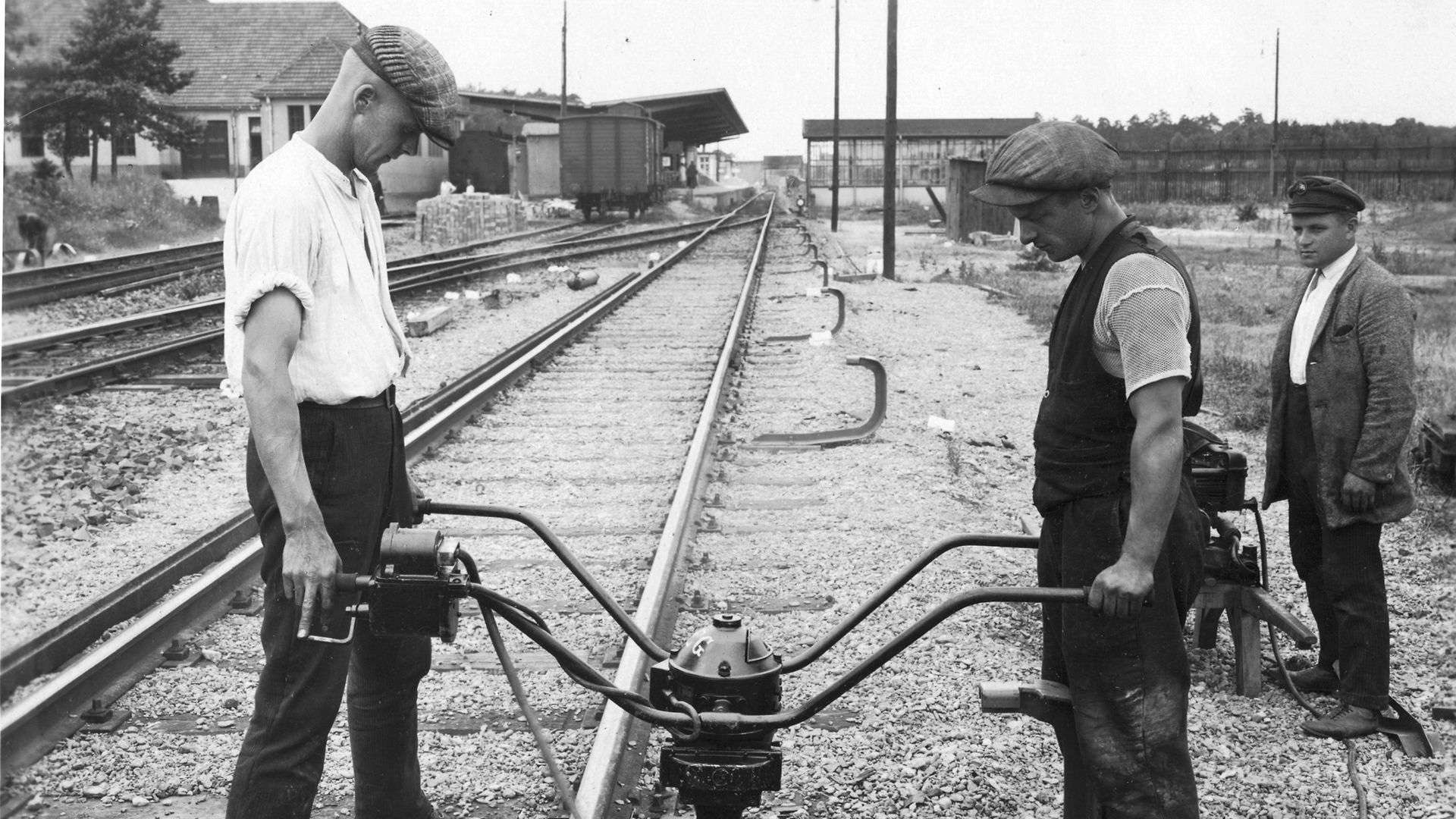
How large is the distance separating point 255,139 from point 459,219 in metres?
18.2

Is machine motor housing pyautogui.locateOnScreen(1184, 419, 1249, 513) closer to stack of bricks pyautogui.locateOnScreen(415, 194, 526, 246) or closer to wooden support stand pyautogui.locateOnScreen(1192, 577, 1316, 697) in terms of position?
wooden support stand pyautogui.locateOnScreen(1192, 577, 1316, 697)

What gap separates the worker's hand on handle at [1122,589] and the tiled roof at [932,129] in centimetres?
6121

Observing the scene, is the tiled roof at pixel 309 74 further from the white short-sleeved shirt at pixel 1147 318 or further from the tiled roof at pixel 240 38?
the white short-sleeved shirt at pixel 1147 318

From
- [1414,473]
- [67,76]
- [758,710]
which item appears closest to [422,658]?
[758,710]

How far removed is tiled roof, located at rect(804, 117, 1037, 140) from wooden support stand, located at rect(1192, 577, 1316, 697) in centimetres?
5928

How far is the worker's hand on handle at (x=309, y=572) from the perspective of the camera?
2.69 m

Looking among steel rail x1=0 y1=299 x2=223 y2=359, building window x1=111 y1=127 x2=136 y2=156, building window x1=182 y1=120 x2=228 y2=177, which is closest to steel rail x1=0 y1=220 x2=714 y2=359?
steel rail x1=0 y1=299 x2=223 y2=359

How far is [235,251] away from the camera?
2.73m

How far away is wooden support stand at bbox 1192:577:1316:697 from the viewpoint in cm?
459

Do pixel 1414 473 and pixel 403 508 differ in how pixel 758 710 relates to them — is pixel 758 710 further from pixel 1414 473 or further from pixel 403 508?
pixel 1414 473

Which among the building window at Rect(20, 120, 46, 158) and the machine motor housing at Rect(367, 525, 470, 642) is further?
the building window at Rect(20, 120, 46, 158)

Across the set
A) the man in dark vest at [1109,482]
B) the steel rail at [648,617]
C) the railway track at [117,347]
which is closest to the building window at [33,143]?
the railway track at [117,347]

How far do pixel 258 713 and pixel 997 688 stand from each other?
1.79 meters

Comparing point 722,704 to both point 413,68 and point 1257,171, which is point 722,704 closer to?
point 413,68
